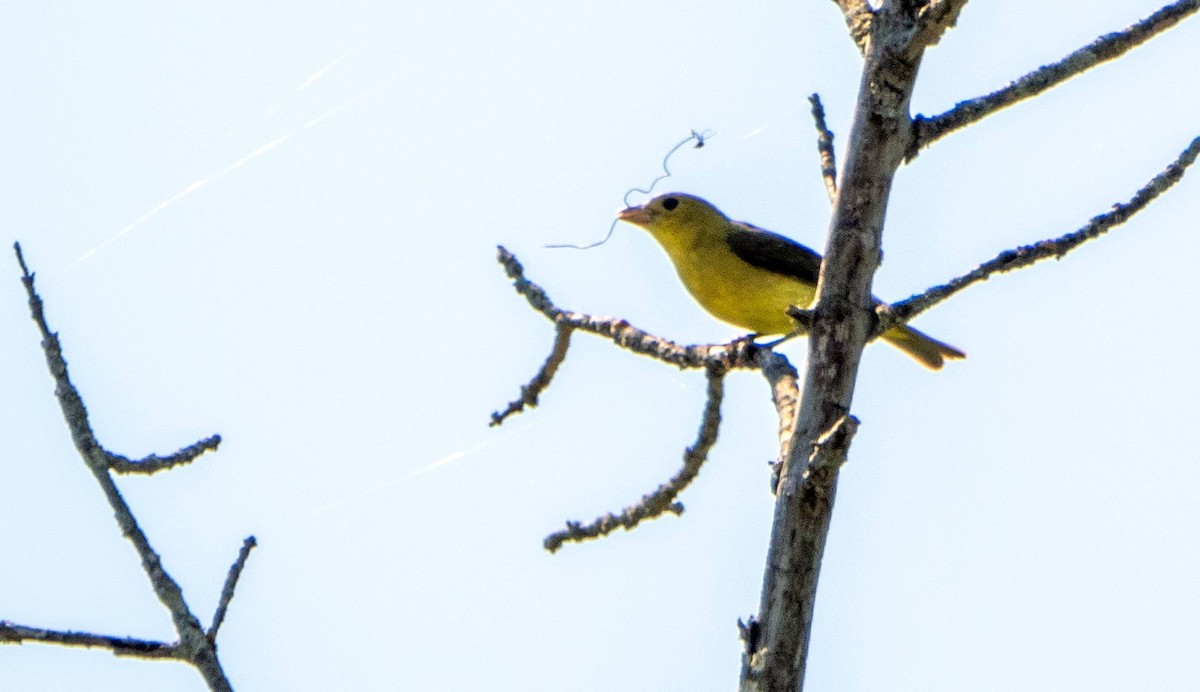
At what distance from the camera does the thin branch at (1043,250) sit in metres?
2.99

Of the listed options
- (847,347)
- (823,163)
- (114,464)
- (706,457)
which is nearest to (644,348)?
(706,457)

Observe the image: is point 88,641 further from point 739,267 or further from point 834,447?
point 739,267

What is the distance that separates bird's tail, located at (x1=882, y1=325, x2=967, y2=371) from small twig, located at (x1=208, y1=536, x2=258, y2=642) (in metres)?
5.06

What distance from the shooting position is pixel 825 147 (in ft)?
12.7

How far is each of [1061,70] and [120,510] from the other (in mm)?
2065

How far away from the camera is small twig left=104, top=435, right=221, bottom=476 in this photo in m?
2.95

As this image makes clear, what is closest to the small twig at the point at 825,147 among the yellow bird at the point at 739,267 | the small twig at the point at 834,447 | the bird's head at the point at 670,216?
the small twig at the point at 834,447

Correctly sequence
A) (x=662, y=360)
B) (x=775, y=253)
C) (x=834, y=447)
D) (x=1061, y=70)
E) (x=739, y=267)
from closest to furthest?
(x=834, y=447), (x=1061, y=70), (x=662, y=360), (x=739, y=267), (x=775, y=253)

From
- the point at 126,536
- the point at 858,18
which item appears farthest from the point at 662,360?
the point at 126,536

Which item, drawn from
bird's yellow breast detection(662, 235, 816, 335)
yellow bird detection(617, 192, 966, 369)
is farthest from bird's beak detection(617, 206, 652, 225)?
bird's yellow breast detection(662, 235, 816, 335)

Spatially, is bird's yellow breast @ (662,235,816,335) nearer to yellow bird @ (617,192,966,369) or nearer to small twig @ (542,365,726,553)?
yellow bird @ (617,192,966,369)

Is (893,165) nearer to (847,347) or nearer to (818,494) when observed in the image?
(847,347)

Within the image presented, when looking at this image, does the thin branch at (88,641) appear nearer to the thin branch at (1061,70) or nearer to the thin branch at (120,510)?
the thin branch at (120,510)

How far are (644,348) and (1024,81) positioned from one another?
141 centimetres
